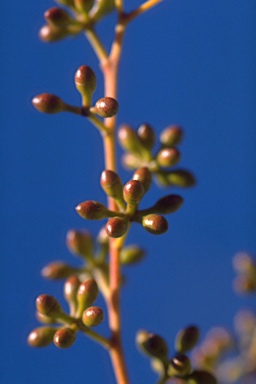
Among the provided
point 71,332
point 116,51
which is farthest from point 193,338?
point 116,51

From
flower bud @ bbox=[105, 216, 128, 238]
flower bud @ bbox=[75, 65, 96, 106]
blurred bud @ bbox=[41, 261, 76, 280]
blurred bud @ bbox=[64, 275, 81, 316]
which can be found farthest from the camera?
blurred bud @ bbox=[41, 261, 76, 280]

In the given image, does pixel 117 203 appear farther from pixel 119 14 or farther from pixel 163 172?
pixel 119 14

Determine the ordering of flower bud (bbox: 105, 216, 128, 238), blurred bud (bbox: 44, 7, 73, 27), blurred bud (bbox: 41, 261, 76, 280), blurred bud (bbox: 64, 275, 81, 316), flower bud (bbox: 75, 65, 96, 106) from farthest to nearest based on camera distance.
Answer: blurred bud (bbox: 41, 261, 76, 280) → blurred bud (bbox: 44, 7, 73, 27) → blurred bud (bbox: 64, 275, 81, 316) → flower bud (bbox: 75, 65, 96, 106) → flower bud (bbox: 105, 216, 128, 238)

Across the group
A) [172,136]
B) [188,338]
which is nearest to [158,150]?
[172,136]

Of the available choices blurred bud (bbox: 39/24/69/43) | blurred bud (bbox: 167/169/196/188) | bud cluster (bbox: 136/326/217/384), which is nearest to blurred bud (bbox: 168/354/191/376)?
bud cluster (bbox: 136/326/217/384)

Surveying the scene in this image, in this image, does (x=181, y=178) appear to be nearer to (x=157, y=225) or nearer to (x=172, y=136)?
(x=172, y=136)

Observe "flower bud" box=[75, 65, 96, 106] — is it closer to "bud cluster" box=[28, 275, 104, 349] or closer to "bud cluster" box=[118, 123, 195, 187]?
"bud cluster" box=[118, 123, 195, 187]
